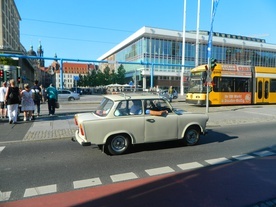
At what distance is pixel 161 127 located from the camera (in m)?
6.39

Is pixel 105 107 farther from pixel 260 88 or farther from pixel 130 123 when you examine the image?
pixel 260 88

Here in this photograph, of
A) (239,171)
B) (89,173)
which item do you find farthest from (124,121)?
(239,171)

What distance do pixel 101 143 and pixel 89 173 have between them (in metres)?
1.06

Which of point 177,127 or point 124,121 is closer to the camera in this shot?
point 124,121

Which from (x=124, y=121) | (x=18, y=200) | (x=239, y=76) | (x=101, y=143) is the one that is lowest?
(x=18, y=200)

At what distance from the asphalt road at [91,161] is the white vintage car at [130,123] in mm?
387

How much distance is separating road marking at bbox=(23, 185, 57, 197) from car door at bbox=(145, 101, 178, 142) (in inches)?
111

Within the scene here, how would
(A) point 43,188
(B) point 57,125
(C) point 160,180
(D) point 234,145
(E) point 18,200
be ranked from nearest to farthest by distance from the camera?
(E) point 18,200
(A) point 43,188
(C) point 160,180
(D) point 234,145
(B) point 57,125

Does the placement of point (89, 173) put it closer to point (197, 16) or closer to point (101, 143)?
point (101, 143)

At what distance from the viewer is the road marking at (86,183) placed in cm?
428

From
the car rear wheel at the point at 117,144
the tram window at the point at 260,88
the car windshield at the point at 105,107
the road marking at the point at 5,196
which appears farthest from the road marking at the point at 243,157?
the tram window at the point at 260,88

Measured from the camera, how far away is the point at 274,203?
343 cm

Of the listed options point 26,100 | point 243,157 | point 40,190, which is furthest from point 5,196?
point 26,100

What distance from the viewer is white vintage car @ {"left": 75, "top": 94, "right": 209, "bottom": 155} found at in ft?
18.9
